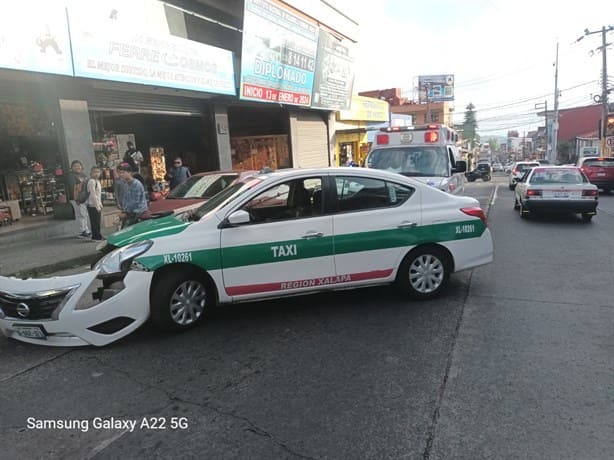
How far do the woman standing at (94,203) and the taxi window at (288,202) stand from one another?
5998 millimetres

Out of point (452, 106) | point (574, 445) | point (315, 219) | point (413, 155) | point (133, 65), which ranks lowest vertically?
point (574, 445)

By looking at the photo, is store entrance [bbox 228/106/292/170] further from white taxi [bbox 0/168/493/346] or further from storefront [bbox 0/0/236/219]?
white taxi [bbox 0/168/493/346]

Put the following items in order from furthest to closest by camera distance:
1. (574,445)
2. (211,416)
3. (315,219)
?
(315,219)
(211,416)
(574,445)

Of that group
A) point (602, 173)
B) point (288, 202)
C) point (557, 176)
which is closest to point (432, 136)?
point (557, 176)

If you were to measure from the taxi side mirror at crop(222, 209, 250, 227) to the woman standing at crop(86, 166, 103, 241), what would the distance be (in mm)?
6052

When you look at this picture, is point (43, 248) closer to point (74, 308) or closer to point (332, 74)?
point (74, 308)

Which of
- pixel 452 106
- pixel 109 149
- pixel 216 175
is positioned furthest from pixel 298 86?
pixel 452 106

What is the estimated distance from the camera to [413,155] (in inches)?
395

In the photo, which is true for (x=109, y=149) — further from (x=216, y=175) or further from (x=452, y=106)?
(x=452, y=106)

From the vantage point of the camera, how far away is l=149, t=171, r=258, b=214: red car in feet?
29.4

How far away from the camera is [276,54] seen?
49.5ft

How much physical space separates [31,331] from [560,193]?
11390 millimetres

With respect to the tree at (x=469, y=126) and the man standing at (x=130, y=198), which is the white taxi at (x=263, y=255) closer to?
the man standing at (x=130, y=198)

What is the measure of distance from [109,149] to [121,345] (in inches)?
386
